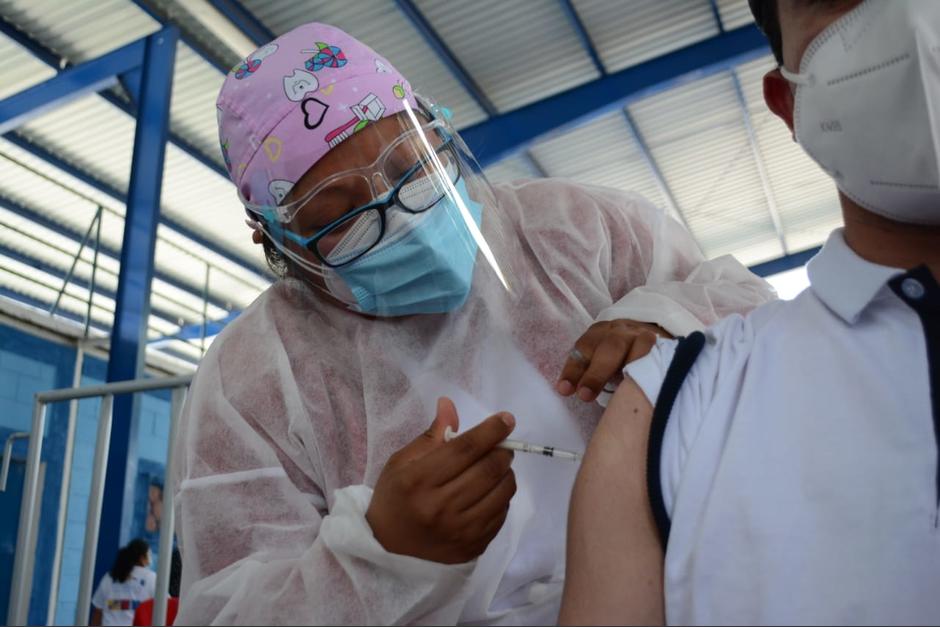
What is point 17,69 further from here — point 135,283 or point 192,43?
point 135,283

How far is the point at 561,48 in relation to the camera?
5.84 m

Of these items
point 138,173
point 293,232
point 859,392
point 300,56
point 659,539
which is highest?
point 138,173

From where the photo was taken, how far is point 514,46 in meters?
5.73

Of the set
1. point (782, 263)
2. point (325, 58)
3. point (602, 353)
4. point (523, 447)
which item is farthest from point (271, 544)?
point (782, 263)

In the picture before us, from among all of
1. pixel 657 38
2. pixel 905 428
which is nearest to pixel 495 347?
pixel 905 428

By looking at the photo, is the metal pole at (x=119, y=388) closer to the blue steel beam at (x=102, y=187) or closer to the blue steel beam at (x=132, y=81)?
the blue steel beam at (x=132, y=81)

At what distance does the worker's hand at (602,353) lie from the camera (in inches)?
40.3

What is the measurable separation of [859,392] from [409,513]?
445 mm

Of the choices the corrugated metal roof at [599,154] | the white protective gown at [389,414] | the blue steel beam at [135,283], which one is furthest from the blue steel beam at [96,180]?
the corrugated metal roof at [599,154]

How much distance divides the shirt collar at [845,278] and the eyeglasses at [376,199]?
1.52 ft

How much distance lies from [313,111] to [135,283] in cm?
289

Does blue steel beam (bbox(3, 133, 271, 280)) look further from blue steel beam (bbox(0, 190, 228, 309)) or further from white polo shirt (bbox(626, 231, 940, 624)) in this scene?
white polo shirt (bbox(626, 231, 940, 624))

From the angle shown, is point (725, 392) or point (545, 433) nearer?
point (725, 392)

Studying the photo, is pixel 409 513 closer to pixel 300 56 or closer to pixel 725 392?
pixel 725 392
